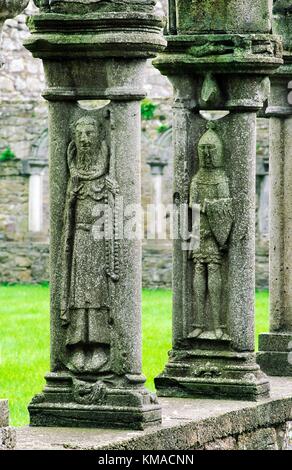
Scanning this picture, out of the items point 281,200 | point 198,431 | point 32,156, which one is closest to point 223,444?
point 198,431

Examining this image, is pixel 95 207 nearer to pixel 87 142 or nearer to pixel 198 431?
pixel 87 142

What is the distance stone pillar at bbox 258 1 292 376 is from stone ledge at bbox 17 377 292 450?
913 millimetres

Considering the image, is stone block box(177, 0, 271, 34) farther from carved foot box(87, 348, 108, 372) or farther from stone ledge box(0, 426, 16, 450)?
stone ledge box(0, 426, 16, 450)

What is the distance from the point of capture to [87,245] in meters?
10.0

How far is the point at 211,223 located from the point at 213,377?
97 cm

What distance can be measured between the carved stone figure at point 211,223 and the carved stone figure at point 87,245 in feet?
4.97

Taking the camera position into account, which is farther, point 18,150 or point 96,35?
point 18,150

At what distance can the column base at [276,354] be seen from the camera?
12.9 meters

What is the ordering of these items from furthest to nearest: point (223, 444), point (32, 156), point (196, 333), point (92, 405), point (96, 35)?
point (32, 156)
point (196, 333)
point (223, 444)
point (92, 405)
point (96, 35)

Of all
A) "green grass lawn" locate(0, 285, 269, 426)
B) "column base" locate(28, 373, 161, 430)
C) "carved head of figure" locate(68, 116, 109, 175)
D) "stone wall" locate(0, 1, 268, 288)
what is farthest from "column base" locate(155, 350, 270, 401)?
"stone wall" locate(0, 1, 268, 288)

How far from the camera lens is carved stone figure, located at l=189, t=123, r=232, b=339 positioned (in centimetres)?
1138
